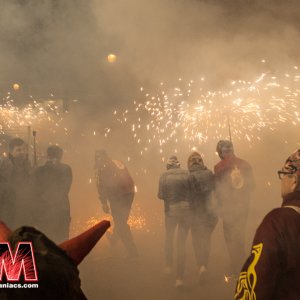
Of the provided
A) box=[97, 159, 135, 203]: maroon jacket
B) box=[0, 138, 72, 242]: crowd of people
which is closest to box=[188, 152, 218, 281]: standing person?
box=[97, 159, 135, 203]: maroon jacket

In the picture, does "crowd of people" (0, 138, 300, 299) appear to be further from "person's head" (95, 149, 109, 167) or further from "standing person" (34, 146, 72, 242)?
"person's head" (95, 149, 109, 167)

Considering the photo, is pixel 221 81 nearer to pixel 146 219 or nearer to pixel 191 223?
pixel 146 219

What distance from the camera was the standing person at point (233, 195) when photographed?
187 inches

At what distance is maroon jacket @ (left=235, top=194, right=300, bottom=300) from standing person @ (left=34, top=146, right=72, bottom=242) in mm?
3610

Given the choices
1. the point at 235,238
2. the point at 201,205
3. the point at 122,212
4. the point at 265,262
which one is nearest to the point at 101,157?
the point at 122,212

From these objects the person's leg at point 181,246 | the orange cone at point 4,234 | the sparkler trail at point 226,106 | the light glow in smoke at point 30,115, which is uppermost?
the light glow in smoke at point 30,115

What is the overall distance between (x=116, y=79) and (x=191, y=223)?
14.4m

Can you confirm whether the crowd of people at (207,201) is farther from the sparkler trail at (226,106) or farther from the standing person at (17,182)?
the sparkler trail at (226,106)

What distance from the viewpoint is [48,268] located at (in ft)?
3.31

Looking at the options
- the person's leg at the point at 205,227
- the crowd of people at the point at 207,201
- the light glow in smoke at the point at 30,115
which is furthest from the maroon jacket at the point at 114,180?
the light glow in smoke at the point at 30,115

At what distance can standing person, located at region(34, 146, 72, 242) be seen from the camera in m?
4.84

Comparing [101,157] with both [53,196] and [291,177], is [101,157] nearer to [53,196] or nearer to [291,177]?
[53,196]

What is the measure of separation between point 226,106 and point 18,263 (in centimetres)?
964

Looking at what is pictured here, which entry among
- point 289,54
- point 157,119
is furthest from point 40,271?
point 157,119
